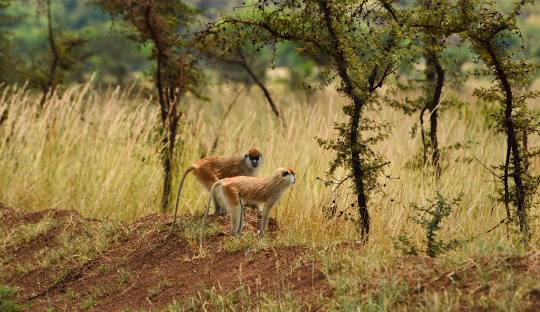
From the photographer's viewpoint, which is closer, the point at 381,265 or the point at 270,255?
the point at 381,265

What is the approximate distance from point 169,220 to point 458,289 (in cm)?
363

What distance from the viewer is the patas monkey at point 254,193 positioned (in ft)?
22.4

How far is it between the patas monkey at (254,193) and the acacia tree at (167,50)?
2.54 meters

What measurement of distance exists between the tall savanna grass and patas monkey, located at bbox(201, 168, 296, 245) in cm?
36

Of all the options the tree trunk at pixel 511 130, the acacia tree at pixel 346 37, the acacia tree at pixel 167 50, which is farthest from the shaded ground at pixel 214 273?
the acacia tree at pixel 167 50

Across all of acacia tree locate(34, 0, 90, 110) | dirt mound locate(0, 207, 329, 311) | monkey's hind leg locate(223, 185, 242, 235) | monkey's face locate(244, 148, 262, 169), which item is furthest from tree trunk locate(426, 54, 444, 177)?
acacia tree locate(34, 0, 90, 110)

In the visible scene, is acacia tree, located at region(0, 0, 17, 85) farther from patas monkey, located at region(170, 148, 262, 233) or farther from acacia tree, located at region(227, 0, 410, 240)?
acacia tree, located at region(227, 0, 410, 240)

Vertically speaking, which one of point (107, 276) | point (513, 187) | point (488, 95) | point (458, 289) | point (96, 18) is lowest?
point (107, 276)

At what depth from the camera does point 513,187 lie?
6938 mm

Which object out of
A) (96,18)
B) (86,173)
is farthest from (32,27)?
(86,173)

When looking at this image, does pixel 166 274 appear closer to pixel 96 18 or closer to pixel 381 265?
pixel 381 265

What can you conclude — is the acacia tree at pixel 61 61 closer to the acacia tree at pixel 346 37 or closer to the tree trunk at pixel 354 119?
the acacia tree at pixel 346 37

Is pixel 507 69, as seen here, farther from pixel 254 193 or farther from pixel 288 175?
pixel 254 193

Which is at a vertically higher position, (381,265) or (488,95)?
(488,95)
